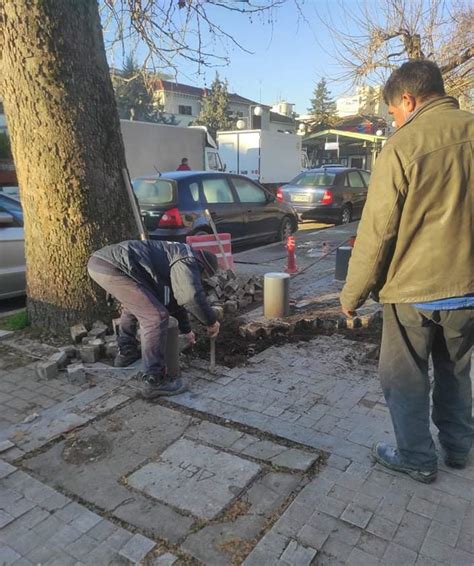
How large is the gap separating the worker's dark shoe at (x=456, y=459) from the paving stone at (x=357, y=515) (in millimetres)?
665

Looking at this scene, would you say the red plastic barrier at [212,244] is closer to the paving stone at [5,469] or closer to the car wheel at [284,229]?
the car wheel at [284,229]

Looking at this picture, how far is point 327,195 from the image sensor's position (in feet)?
46.0

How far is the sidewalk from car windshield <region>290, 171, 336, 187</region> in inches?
431

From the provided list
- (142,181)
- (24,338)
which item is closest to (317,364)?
(24,338)

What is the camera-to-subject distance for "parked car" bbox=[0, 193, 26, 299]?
20.0 ft

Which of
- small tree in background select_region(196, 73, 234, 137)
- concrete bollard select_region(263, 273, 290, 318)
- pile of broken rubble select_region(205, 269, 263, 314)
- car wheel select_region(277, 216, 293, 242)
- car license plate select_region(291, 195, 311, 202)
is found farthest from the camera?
small tree in background select_region(196, 73, 234, 137)

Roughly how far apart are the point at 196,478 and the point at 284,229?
8771mm

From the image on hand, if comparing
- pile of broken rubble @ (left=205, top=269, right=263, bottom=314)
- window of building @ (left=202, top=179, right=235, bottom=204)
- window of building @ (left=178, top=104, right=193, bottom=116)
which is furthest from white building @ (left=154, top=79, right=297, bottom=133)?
pile of broken rubble @ (left=205, top=269, right=263, bottom=314)

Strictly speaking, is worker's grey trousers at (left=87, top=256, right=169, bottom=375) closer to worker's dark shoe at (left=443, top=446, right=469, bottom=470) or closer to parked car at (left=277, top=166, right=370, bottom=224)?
worker's dark shoe at (left=443, top=446, right=469, bottom=470)

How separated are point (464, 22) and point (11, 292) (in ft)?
41.9

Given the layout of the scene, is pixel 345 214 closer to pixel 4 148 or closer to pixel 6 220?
pixel 4 148

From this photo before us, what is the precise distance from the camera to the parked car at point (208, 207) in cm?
815

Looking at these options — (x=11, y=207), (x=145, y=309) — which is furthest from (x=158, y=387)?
(x=11, y=207)

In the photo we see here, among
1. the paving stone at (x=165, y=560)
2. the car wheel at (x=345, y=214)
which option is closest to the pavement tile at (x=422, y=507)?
the paving stone at (x=165, y=560)
